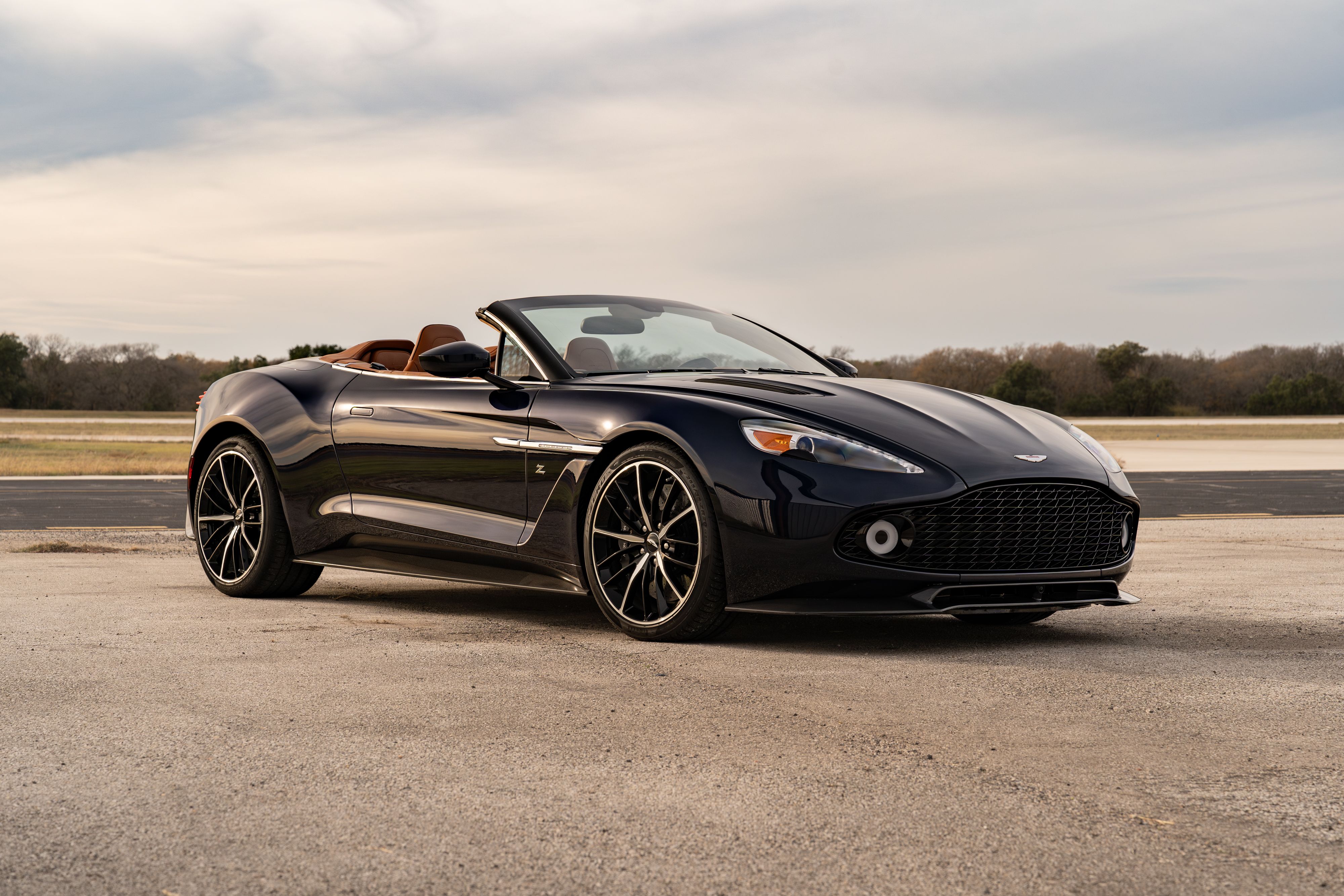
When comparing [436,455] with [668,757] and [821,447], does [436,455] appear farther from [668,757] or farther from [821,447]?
[668,757]

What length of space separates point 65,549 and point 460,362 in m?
5.19

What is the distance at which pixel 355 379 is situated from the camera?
6.44 m

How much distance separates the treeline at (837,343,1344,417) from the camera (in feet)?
282

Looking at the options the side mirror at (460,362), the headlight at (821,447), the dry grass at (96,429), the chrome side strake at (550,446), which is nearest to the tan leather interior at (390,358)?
the side mirror at (460,362)

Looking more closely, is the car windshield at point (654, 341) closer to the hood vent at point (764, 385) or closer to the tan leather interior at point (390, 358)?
the hood vent at point (764, 385)

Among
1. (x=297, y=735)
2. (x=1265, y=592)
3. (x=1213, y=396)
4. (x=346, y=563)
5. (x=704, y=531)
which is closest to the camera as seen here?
(x=297, y=735)

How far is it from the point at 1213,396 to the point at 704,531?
96.0 meters

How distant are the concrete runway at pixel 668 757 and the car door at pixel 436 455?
0.48 meters

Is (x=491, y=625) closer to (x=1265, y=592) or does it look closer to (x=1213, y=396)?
(x=1265, y=592)

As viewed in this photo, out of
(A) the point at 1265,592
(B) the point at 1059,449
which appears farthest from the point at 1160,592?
(B) the point at 1059,449

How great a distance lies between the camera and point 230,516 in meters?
6.92

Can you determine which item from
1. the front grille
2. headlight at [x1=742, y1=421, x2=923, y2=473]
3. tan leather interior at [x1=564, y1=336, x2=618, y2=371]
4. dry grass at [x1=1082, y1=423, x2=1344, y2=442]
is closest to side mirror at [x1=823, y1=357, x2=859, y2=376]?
tan leather interior at [x1=564, y1=336, x2=618, y2=371]

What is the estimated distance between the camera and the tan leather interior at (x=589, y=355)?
5.80 m

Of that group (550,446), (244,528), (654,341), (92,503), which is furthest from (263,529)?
(92,503)
